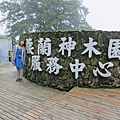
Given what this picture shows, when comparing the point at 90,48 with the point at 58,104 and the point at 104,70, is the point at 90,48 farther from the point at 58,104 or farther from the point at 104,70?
the point at 58,104

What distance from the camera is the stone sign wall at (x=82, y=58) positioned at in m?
4.04

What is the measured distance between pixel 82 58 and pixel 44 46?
0.97 m

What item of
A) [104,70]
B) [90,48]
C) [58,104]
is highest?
[90,48]

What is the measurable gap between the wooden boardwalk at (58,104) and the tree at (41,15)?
11592 millimetres

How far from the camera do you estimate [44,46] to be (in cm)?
454

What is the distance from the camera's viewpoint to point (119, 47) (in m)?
4.02

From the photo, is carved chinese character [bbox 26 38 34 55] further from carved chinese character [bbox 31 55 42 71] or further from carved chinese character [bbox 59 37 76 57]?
carved chinese character [bbox 59 37 76 57]

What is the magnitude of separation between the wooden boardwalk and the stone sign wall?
0.22m

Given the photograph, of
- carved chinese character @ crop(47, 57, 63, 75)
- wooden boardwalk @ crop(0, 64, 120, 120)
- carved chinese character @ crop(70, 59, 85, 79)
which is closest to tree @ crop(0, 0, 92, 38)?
carved chinese character @ crop(47, 57, 63, 75)

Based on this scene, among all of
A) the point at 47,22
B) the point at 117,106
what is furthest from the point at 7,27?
the point at 117,106

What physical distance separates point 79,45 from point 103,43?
0.50 m

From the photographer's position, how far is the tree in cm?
1539

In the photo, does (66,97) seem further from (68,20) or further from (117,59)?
(68,20)

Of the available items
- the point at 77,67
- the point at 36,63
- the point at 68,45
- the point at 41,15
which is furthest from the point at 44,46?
the point at 41,15
